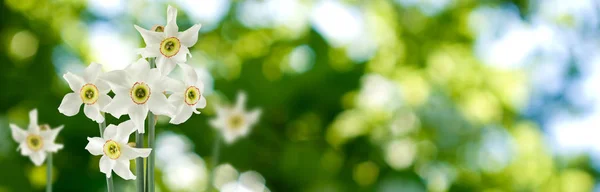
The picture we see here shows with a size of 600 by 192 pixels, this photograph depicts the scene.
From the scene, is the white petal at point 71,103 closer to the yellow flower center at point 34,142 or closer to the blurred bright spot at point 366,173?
the yellow flower center at point 34,142

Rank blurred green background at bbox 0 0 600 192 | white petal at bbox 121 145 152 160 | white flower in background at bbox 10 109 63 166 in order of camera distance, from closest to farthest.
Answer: white petal at bbox 121 145 152 160 < white flower in background at bbox 10 109 63 166 < blurred green background at bbox 0 0 600 192

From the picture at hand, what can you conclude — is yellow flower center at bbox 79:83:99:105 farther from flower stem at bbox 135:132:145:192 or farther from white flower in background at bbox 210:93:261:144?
white flower in background at bbox 210:93:261:144

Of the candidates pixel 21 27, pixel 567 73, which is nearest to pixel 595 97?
pixel 567 73

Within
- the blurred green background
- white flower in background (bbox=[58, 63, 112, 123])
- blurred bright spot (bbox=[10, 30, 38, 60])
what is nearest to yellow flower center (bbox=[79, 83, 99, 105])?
white flower in background (bbox=[58, 63, 112, 123])

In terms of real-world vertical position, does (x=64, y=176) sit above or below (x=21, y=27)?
below

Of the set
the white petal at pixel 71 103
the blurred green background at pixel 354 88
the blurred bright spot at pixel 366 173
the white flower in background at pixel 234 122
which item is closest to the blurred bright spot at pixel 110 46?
the blurred green background at pixel 354 88

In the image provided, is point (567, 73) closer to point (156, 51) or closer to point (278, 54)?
point (278, 54)

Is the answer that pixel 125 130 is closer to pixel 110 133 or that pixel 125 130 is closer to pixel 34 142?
pixel 110 133
